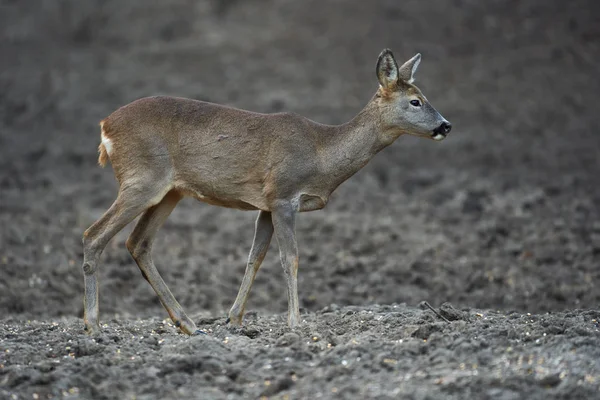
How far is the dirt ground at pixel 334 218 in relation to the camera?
7551 mm

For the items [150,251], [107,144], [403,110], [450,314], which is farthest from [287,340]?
[403,110]

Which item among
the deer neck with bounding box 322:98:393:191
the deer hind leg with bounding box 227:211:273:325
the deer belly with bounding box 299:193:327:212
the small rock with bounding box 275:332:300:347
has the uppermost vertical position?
the deer neck with bounding box 322:98:393:191

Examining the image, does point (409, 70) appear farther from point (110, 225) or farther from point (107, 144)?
point (110, 225)

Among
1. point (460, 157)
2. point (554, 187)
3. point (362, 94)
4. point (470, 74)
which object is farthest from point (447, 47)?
point (554, 187)

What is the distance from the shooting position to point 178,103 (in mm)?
9914

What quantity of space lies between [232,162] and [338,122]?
42.2ft

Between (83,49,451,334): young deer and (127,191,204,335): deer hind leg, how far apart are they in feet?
0.03

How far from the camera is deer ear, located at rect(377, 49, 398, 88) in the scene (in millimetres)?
10000

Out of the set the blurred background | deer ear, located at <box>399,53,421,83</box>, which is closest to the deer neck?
deer ear, located at <box>399,53,421,83</box>

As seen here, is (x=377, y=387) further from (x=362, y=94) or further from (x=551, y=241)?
(x=362, y=94)

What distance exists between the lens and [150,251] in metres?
9.91

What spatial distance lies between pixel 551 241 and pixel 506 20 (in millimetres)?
13494

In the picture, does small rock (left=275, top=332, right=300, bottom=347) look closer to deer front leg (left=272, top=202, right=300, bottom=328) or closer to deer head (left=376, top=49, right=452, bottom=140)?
deer front leg (left=272, top=202, right=300, bottom=328)

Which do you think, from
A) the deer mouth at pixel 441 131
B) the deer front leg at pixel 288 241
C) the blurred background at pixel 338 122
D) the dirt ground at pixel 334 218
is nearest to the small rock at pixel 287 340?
the dirt ground at pixel 334 218
